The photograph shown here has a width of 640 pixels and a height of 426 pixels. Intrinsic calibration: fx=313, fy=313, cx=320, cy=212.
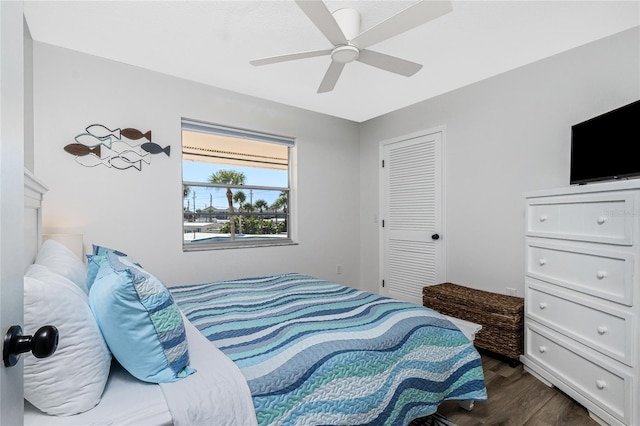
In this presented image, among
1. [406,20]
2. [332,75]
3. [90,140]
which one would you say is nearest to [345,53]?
[332,75]

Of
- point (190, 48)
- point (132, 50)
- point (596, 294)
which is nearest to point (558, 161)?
point (596, 294)

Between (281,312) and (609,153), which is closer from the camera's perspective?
(281,312)

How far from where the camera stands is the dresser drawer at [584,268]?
1657 millimetres

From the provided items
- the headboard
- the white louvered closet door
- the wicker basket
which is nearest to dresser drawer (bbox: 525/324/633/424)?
the wicker basket

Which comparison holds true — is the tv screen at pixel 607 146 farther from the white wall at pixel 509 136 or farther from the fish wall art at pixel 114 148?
the fish wall art at pixel 114 148

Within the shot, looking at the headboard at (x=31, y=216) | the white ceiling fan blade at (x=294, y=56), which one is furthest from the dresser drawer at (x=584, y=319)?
the headboard at (x=31, y=216)

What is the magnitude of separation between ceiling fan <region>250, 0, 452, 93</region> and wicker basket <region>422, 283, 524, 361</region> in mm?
1960

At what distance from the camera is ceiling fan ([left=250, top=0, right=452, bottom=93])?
159cm

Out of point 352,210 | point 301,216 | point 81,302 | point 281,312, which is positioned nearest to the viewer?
point 81,302

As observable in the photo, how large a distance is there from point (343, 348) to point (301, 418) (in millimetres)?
318

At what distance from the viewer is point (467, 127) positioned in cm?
324

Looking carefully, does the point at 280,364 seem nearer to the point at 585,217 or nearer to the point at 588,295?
the point at 588,295

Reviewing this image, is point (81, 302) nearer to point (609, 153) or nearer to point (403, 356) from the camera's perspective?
point (403, 356)

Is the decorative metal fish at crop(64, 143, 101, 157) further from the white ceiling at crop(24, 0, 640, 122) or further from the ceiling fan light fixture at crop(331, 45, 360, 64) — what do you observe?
the ceiling fan light fixture at crop(331, 45, 360, 64)
